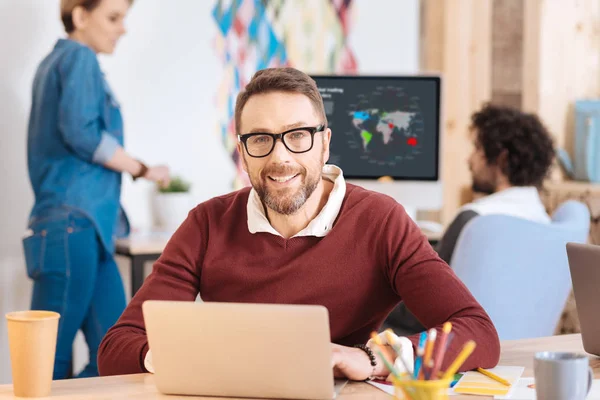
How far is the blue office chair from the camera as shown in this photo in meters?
2.64

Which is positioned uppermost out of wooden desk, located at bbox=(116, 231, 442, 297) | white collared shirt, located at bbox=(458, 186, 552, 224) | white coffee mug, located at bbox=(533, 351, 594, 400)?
white collared shirt, located at bbox=(458, 186, 552, 224)

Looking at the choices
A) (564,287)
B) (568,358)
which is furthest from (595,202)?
(568,358)

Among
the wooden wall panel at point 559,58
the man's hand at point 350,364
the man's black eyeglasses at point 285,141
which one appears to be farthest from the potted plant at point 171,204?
the man's hand at point 350,364

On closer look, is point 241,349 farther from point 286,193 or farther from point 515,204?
point 515,204

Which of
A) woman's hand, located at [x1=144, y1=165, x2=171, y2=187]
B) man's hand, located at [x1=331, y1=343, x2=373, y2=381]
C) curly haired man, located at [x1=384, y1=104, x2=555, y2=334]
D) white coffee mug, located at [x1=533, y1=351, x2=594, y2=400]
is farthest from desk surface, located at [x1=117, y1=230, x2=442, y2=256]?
white coffee mug, located at [x1=533, y1=351, x2=594, y2=400]

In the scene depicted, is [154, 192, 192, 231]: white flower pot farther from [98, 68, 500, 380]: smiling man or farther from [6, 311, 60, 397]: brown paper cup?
[6, 311, 60, 397]: brown paper cup

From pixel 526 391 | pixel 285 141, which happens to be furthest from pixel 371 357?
pixel 285 141

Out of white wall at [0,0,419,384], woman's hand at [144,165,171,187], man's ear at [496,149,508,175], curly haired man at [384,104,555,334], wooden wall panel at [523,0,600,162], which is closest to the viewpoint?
curly haired man at [384,104,555,334]

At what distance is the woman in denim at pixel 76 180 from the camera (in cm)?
312

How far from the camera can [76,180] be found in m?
3.19

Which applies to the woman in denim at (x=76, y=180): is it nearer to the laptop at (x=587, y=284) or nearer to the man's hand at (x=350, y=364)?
the man's hand at (x=350, y=364)

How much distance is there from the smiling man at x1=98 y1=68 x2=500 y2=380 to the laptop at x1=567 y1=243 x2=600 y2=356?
24 centimetres

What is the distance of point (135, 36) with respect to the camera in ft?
12.4

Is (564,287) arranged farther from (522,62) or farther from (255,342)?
(522,62)
